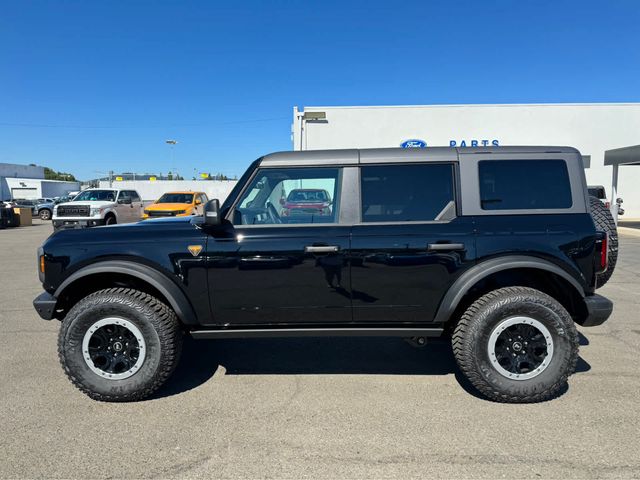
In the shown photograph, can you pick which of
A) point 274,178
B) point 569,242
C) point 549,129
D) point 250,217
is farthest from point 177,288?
point 549,129

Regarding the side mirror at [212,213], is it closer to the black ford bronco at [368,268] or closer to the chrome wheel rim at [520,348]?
the black ford bronco at [368,268]

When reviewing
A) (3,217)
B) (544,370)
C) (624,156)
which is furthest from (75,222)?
(624,156)

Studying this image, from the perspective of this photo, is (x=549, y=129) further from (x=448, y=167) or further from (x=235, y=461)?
(x=235, y=461)

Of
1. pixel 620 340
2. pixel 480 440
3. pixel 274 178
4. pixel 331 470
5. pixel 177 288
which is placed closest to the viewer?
pixel 331 470

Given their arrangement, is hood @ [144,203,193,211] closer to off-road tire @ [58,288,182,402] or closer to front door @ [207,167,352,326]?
off-road tire @ [58,288,182,402]

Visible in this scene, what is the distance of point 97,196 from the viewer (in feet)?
51.2

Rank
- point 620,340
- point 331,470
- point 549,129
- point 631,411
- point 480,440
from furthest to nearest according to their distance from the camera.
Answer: point 549,129 → point 620,340 → point 631,411 → point 480,440 → point 331,470

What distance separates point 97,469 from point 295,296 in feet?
5.24

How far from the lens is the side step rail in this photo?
2975 mm

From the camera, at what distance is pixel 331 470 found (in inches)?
87.0

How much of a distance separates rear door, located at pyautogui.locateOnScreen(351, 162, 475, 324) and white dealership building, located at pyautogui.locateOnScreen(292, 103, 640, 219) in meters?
15.1

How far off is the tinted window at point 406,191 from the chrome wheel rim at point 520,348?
3.35 ft

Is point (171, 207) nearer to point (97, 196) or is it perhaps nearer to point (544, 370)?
point (97, 196)

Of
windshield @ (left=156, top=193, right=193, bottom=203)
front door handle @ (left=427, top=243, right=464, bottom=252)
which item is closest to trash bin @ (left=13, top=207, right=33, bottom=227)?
windshield @ (left=156, top=193, right=193, bottom=203)
